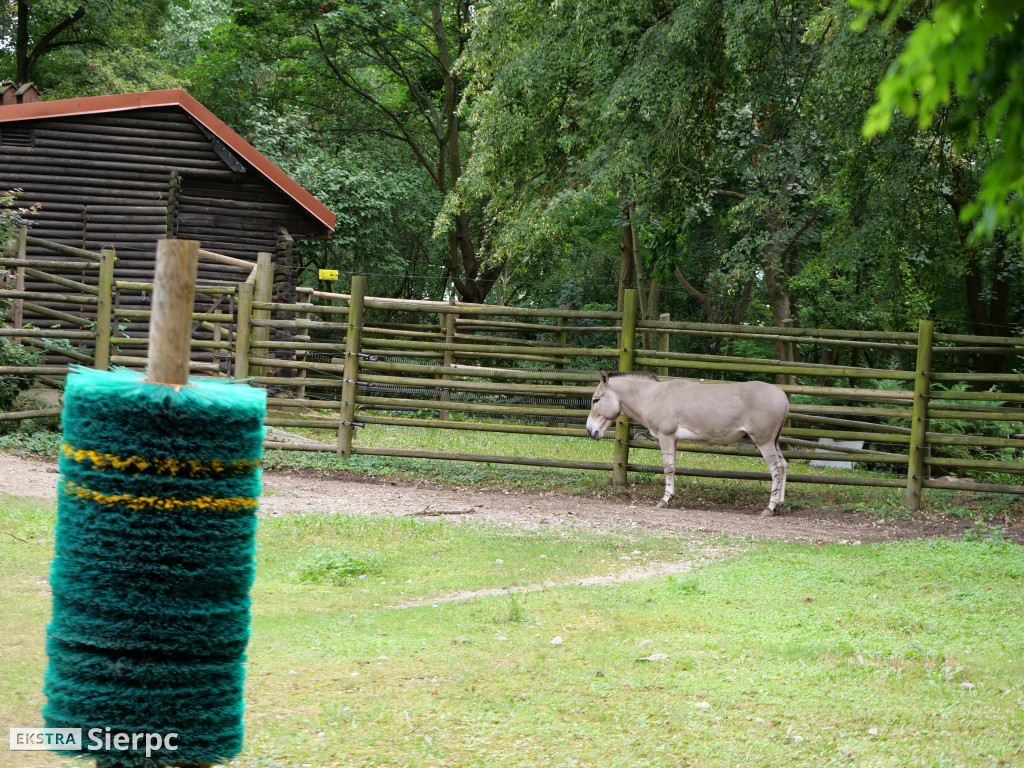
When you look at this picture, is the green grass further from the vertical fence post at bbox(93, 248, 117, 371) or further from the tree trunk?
the tree trunk

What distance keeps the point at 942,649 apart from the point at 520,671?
2.31m

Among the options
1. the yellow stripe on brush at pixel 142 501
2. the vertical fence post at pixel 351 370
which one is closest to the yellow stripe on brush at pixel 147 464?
the yellow stripe on brush at pixel 142 501

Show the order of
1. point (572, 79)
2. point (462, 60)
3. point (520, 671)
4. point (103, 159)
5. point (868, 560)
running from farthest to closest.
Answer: point (103, 159) → point (462, 60) → point (572, 79) → point (868, 560) → point (520, 671)

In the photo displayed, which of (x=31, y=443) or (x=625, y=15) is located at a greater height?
(x=625, y=15)

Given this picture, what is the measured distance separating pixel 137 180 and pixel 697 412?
36.6 feet

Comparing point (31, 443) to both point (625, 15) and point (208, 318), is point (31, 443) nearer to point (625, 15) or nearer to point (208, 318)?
point (208, 318)

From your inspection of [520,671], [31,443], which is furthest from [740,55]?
[31,443]

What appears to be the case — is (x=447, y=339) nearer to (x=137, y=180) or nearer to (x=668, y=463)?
(x=137, y=180)

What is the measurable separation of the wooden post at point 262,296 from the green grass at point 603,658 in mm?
4577

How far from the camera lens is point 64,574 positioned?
262 centimetres

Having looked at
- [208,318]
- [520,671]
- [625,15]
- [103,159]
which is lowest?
[520,671]

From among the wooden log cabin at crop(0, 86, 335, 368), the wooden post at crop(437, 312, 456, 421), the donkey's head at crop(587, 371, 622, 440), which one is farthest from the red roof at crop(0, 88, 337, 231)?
the donkey's head at crop(587, 371, 622, 440)

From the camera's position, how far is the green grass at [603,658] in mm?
3717

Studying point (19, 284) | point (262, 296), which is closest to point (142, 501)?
point (262, 296)
